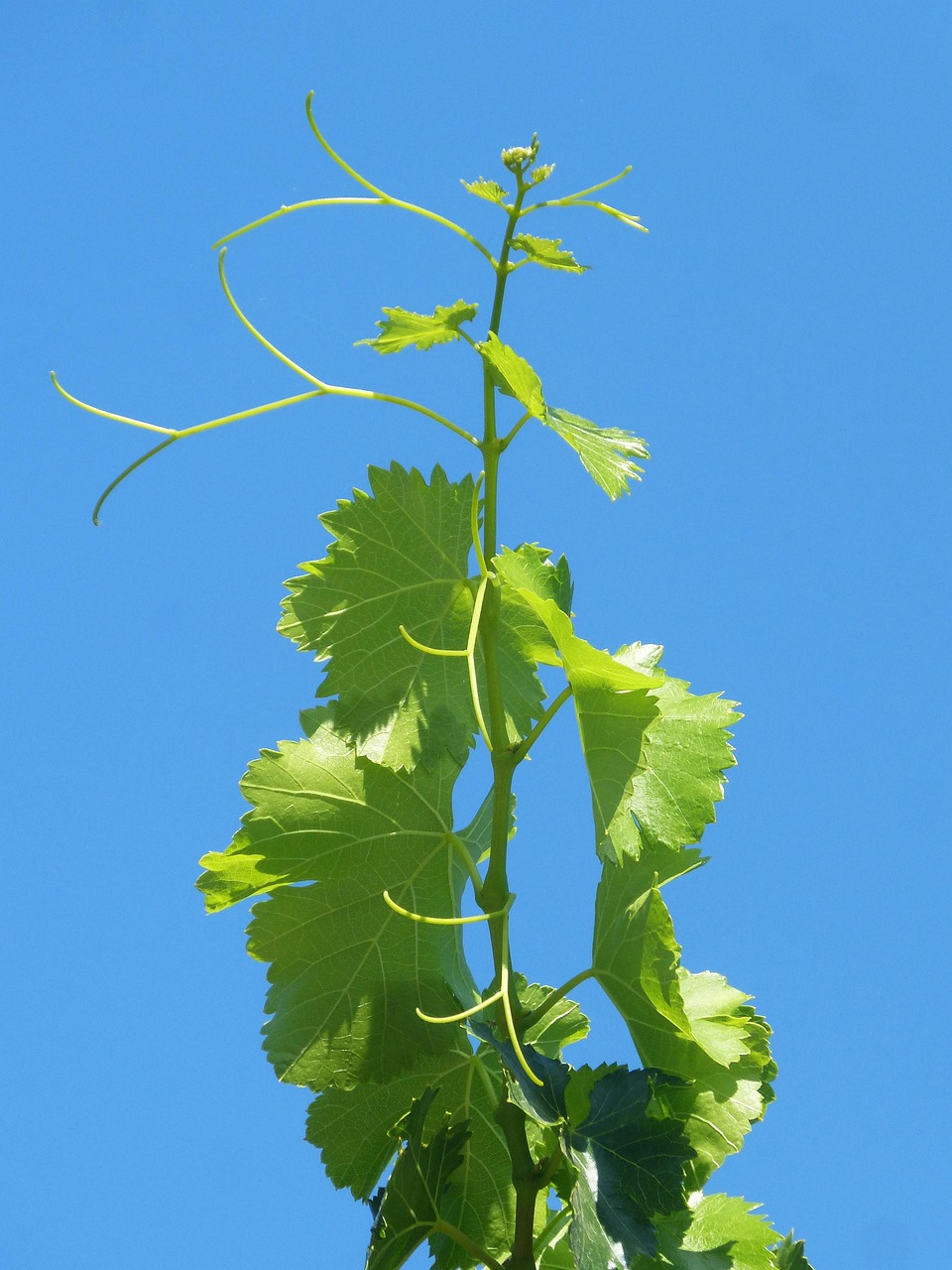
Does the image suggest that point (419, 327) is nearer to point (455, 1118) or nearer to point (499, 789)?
point (499, 789)

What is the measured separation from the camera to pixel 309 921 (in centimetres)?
101

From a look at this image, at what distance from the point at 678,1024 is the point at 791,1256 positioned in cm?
33

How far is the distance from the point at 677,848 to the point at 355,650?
0.27 metres

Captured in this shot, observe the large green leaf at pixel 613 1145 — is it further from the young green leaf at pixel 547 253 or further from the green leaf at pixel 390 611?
the young green leaf at pixel 547 253

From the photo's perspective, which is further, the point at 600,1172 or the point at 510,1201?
the point at 510,1201

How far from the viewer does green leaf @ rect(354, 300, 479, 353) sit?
98cm

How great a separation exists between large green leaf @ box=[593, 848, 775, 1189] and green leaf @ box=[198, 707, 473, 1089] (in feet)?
0.45

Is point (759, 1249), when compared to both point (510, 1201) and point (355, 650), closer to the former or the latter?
point (510, 1201)

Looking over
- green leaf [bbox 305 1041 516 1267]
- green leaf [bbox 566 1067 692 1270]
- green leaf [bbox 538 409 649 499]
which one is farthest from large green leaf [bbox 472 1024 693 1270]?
green leaf [bbox 538 409 649 499]

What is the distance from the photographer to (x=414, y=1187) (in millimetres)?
984

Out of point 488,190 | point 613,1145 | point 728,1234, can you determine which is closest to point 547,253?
point 488,190

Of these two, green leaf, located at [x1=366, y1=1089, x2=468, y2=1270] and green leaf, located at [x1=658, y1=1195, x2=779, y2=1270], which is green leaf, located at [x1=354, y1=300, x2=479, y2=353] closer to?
green leaf, located at [x1=366, y1=1089, x2=468, y2=1270]

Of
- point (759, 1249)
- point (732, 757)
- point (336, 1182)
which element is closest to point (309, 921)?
point (336, 1182)

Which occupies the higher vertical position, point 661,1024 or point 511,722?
point 511,722
